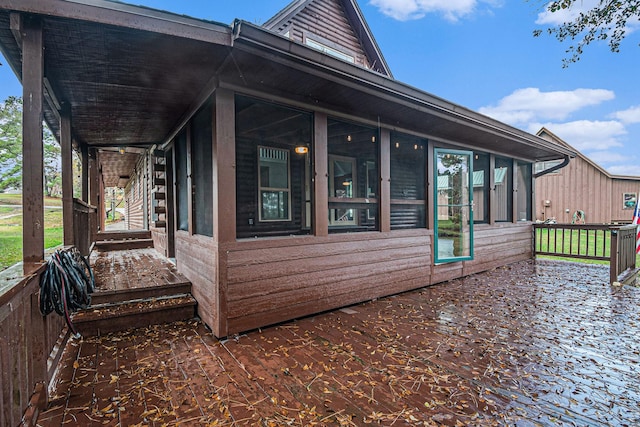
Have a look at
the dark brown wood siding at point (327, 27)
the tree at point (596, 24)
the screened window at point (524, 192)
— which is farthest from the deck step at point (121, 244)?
the screened window at point (524, 192)

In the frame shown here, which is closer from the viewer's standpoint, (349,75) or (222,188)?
(222,188)

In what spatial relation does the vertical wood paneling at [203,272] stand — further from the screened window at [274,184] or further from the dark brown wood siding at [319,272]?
the screened window at [274,184]

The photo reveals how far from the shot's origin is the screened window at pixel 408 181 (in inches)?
182

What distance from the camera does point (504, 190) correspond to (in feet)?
22.2

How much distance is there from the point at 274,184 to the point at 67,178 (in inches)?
119

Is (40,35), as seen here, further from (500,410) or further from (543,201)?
(543,201)

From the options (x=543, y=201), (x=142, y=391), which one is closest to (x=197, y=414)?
(x=142, y=391)

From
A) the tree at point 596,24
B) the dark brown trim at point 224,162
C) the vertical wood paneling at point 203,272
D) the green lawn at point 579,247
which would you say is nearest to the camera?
the dark brown trim at point 224,162

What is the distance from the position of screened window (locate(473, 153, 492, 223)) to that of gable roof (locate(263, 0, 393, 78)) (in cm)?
443

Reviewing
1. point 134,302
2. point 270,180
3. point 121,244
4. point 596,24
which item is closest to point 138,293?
point 134,302

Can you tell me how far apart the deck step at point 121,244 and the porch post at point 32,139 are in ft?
18.7

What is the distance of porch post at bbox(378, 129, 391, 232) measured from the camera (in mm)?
4301

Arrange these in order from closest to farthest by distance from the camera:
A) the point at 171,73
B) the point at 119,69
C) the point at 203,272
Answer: the point at 119,69
the point at 171,73
the point at 203,272

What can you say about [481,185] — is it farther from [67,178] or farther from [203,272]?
[67,178]
